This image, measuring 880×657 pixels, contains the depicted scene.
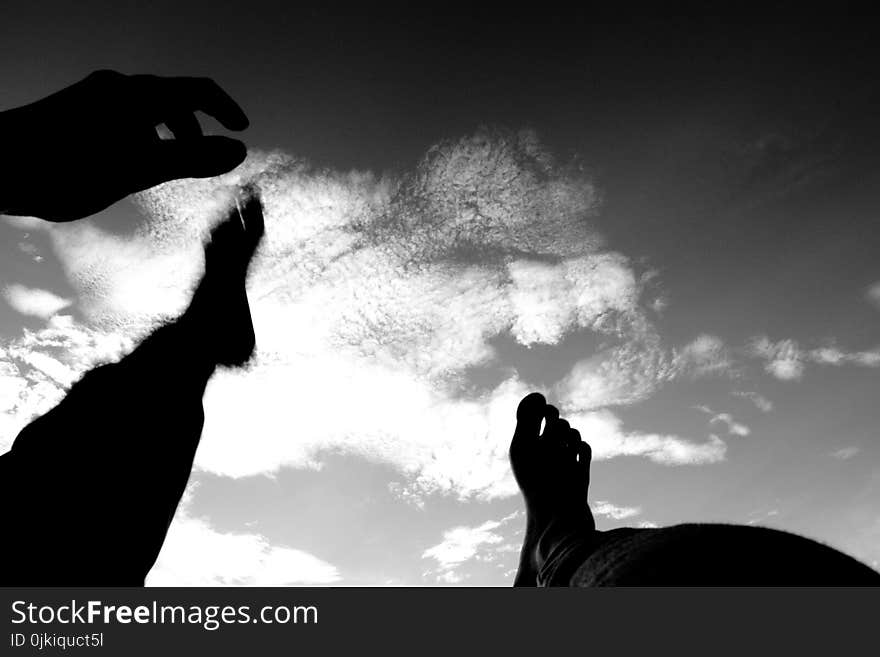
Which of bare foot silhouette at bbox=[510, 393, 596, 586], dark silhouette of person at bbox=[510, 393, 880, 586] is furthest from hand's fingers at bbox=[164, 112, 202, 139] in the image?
bare foot silhouette at bbox=[510, 393, 596, 586]

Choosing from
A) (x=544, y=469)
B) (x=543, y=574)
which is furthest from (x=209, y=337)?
(x=544, y=469)

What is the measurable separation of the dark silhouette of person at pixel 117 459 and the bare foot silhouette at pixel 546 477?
1110 mm

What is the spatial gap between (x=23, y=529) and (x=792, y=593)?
33.6 inches

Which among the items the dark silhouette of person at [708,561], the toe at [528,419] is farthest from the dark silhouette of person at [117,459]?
the toe at [528,419]

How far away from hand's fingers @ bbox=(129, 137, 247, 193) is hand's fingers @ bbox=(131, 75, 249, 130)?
0.04m

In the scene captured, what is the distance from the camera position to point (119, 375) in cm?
68

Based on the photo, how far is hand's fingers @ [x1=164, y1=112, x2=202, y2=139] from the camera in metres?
0.51

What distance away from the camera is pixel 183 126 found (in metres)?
0.51

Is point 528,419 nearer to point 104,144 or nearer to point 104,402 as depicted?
point 104,402

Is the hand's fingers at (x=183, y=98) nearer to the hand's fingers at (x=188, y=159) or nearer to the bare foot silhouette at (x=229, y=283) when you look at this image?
the hand's fingers at (x=188, y=159)

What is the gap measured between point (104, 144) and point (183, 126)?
0.28ft

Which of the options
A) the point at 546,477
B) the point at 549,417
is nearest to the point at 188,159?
the point at 546,477

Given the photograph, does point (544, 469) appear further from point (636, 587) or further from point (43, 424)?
point (43, 424)

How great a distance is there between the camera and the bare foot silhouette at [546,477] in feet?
4.81
